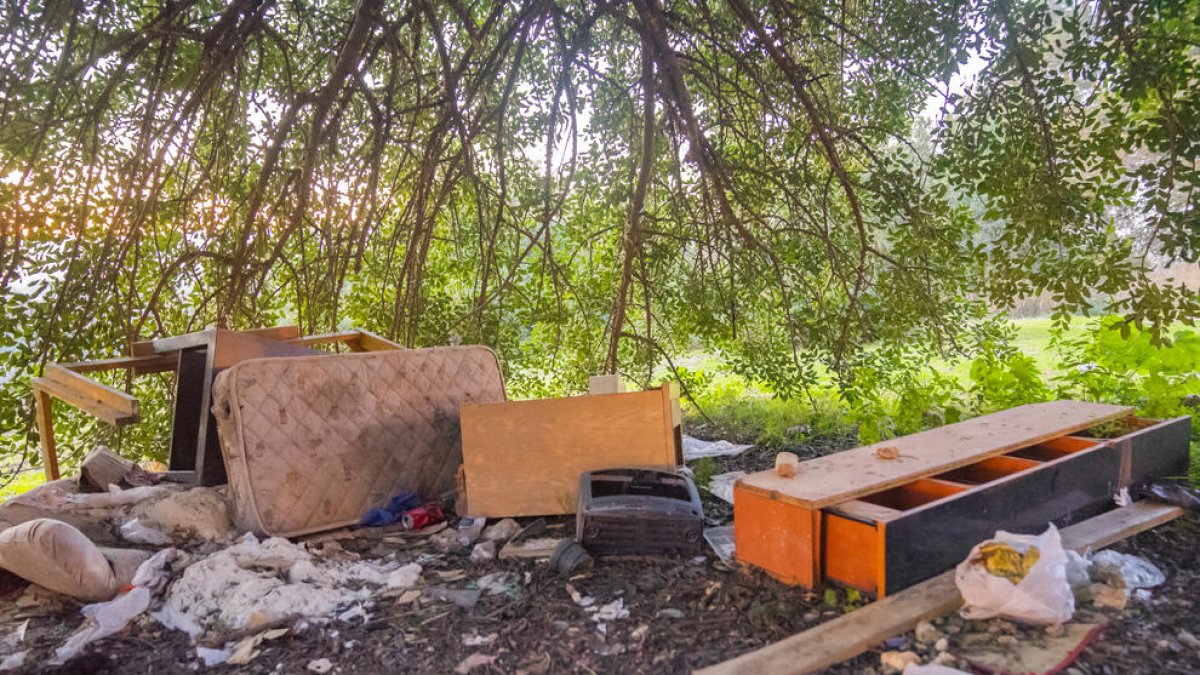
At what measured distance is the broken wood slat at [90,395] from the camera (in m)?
2.65

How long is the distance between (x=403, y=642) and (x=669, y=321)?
3401 mm

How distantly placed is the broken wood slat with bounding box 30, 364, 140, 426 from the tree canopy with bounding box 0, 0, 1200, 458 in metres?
0.60

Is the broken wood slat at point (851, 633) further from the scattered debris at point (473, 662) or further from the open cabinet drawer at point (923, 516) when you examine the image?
the scattered debris at point (473, 662)

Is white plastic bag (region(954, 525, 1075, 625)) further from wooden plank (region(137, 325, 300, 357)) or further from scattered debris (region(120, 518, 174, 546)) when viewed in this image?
wooden plank (region(137, 325, 300, 357))

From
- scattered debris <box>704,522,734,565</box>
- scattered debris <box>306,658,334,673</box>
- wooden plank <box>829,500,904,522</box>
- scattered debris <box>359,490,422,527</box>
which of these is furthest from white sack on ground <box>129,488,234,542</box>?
wooden plank <box>829,500,904,522</box>

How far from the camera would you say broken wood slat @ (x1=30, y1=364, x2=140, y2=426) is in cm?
265

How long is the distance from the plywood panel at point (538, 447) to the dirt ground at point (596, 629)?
1.65 feet

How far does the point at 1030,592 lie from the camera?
1.83 meters

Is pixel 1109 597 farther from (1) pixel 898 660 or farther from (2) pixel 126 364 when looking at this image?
(2) pixel 126 364

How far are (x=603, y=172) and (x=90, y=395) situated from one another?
126 inches

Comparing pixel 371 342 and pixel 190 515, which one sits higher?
pixel 371 342

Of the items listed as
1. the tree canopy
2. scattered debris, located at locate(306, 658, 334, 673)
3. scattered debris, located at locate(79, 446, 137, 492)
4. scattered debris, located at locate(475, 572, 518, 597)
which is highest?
the tree canopy

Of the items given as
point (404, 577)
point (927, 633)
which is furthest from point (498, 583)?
point (927, 633)

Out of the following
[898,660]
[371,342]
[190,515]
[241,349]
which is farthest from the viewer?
[371,342]
